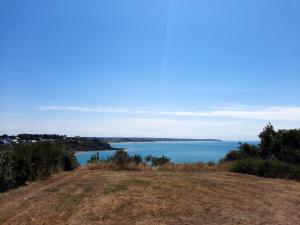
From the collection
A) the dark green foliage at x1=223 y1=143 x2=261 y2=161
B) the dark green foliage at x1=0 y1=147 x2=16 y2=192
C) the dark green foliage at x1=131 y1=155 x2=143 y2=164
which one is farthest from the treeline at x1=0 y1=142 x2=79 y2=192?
the dark green foliage at x1=223 y1=143 x2=261 y2=161

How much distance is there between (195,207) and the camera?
35.2 ft

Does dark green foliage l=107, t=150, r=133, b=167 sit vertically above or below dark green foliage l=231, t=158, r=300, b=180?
above

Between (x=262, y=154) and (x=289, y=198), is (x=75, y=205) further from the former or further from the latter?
(x=262, y=154)

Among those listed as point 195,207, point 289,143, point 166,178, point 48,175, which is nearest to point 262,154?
point 289,143

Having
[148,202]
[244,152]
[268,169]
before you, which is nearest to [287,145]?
[244,152]

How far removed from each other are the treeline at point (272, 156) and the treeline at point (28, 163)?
8.55 m

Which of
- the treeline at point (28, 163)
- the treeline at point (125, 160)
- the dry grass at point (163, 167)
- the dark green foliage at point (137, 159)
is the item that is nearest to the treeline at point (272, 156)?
the dry grass at point (163, 167)

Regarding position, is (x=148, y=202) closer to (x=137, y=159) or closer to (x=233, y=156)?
(x=137, y=159)

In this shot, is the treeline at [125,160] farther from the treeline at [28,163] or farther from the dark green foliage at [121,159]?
the treeline at [28,163]

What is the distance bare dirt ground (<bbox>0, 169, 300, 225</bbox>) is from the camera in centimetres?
979

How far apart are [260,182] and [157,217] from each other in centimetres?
758

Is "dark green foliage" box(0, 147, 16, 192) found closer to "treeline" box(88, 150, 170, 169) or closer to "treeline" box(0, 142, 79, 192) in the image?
"treeline" box(0, 142, 79, 192)

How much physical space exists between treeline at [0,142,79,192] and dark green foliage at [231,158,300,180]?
337 inches

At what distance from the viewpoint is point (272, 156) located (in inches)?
955
